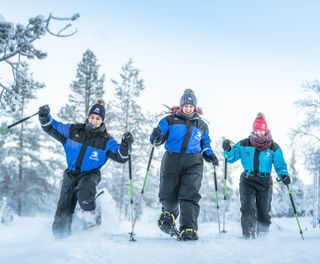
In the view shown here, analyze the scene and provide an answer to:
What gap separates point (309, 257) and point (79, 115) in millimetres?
17224

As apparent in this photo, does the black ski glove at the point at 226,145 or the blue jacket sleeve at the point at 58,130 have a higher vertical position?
the blue jacket sleeve at the point at 58,130

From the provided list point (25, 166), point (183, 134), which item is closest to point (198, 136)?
point (183, 134)

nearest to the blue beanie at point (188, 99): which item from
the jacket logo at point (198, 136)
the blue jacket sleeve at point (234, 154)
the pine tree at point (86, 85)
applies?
the jacket logo at point (198, 136)

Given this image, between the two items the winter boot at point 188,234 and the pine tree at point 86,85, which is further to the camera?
the pine tree at point 86,85

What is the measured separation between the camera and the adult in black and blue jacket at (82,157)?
4703mm

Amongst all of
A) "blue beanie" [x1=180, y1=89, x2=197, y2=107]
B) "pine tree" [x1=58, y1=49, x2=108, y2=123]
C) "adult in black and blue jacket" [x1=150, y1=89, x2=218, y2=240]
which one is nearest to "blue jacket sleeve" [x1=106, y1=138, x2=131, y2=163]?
"adult in black and blue jacket" [x1=150, y1=89, x2=218, y2=240]

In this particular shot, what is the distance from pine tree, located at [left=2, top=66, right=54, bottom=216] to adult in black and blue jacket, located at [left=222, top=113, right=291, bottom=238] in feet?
59.9

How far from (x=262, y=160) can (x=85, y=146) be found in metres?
3.34

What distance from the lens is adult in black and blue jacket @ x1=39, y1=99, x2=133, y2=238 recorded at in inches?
185

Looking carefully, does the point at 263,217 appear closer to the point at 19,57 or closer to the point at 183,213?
the point at 183,213

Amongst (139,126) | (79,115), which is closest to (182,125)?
(79,115)

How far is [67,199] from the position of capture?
4828mm

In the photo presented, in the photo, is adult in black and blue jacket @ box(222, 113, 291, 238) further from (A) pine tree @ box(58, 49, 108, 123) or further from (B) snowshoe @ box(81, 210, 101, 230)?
(A) pine tree @ box(58, 49, 108, 123)

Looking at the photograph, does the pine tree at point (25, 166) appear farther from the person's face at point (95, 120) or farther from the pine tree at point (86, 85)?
the person's face at point (95, 120)
